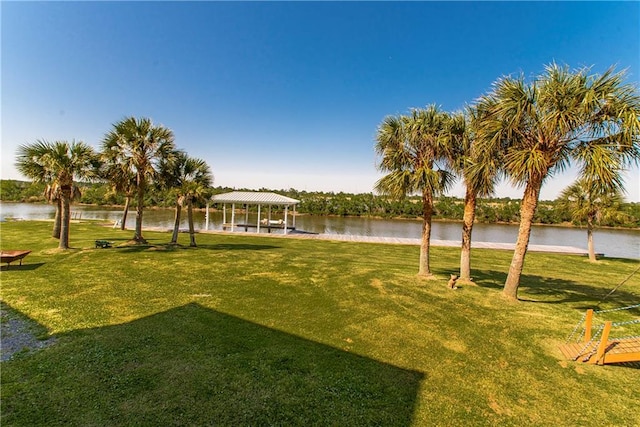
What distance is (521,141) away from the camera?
7.01 meters

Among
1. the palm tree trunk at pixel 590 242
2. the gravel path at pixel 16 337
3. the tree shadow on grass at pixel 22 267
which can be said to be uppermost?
the palm tree trunk at pixel 590 242

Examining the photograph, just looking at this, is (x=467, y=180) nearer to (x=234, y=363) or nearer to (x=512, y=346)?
(x=512, y=346)

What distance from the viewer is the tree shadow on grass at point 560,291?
7773mm

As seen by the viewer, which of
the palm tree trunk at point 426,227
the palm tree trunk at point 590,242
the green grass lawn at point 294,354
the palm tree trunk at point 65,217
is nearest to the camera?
the green grass lawn at point 294,354

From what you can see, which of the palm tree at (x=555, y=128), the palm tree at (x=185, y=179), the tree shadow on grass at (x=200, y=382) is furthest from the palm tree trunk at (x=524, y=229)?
the palm tree at (x=185, y=179)

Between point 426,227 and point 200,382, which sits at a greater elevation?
point 426,227

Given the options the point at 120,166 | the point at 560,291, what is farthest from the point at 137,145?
the point at 560,291

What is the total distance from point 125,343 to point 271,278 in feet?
14.5

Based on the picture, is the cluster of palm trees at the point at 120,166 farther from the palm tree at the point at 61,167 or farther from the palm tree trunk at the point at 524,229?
the palm tree trunk at the point at 524,229

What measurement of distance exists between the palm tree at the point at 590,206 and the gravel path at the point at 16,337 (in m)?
21.5

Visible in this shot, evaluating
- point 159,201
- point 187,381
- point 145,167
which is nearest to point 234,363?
point 187,381

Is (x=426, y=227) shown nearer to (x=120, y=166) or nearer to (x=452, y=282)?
(x=452, y=282)

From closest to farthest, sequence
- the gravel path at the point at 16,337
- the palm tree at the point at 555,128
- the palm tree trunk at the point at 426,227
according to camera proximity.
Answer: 1. the gravel path at the point at 16,337
2. the palm tree at the point at 555,128
3. the palm tree trunk at the point at 426,227

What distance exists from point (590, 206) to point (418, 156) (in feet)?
45.8
